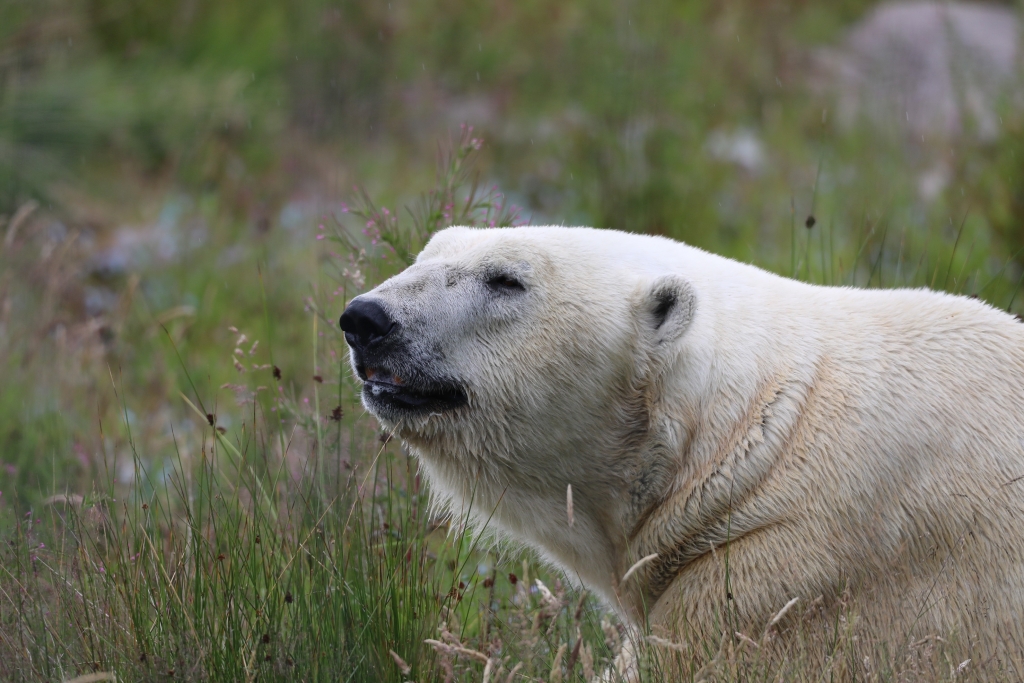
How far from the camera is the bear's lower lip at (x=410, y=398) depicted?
255cm

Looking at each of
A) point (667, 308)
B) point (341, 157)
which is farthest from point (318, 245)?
point (667, 308)

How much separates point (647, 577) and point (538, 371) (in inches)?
21.4

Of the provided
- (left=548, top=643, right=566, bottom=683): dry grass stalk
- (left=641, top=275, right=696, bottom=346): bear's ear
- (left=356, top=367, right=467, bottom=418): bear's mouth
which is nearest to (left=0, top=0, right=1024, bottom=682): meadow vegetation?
(left=548, top=643, right=566, bottom=683): dry grass stalk

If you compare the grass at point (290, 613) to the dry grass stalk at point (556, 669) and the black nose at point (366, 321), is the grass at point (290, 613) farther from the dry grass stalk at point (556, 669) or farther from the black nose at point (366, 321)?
the black nose at point (366, 321)

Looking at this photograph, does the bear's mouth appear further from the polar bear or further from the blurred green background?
the blurred green background

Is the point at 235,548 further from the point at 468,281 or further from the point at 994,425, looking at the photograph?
the point at 994,425

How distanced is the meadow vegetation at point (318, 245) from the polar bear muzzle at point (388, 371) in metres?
0.15

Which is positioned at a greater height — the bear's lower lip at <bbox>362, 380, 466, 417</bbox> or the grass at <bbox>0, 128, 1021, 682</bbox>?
the bear's lower lip at <bbox>362, 380, 466, 417</bbox>

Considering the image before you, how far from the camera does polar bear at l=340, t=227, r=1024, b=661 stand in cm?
230

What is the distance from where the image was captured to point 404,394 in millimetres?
2559

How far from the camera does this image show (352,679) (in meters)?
2.21

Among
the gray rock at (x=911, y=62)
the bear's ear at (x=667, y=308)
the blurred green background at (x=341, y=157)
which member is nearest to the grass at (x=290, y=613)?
the bear's ear at (x=667, y=308)

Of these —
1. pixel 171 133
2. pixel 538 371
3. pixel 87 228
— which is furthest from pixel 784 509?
pixel 171 133

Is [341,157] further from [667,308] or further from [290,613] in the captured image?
[290,613]
